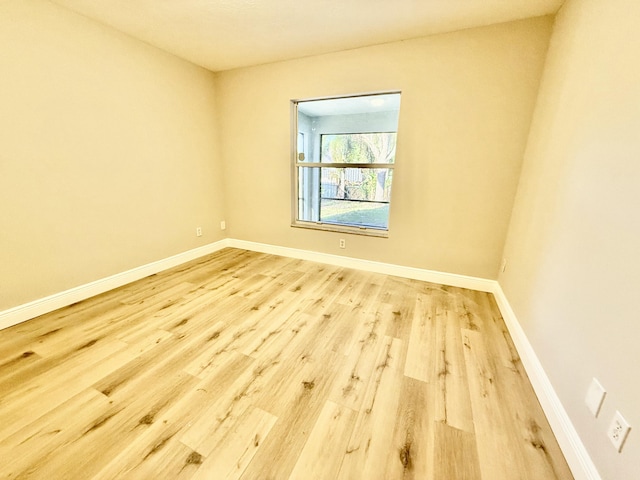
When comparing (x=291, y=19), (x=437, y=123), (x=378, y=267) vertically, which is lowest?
(x=378, y=267)

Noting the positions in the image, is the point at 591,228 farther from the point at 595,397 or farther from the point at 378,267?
the point at 378,267

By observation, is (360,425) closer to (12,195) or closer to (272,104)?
(12,195)

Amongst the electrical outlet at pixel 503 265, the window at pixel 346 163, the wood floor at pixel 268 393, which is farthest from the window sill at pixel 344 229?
the electrical outlet at pixel 503 265

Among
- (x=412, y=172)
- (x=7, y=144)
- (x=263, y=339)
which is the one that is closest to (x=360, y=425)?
(x=263, y=339)

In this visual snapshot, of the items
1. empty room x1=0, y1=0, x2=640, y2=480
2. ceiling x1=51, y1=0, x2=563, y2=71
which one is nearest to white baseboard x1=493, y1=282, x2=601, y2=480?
empty room x1=0, y1=0, x2=640, y2=480

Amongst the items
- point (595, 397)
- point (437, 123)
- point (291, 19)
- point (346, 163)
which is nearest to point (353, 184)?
point (346, 163)

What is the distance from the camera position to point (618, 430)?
87 centimetres

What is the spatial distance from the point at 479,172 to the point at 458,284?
117 cm

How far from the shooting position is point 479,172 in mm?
2432

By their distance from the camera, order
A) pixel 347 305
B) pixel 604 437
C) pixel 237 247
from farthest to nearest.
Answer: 1. pixel 237 247
2. pixel 347 305
3. pixel 604 437

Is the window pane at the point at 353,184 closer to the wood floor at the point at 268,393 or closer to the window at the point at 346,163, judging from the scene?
the window at the point at 346,163

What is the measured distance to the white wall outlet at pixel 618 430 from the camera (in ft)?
2.76

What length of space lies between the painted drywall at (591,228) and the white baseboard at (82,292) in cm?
348

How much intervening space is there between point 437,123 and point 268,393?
8.83ft
